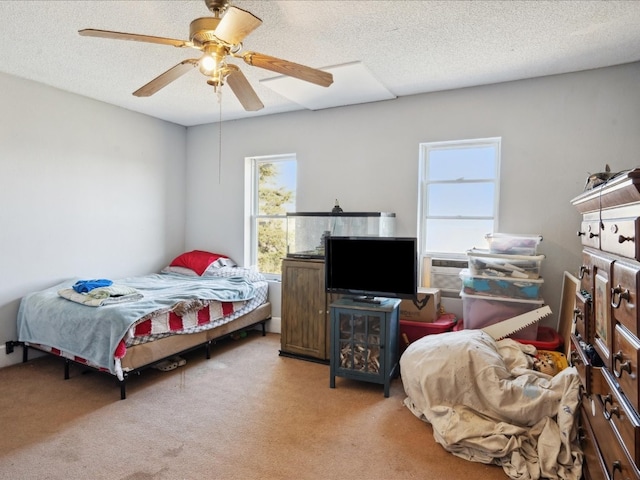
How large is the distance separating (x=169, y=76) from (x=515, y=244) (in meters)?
2.61

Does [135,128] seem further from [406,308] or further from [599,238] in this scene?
[599,238]

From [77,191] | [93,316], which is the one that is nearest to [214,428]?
[93,316]

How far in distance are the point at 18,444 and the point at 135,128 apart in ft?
10.4

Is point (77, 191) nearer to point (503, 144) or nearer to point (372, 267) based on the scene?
point (372, 267)

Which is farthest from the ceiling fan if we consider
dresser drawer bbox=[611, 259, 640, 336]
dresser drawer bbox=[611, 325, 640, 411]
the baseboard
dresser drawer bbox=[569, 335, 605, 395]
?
the baseboard

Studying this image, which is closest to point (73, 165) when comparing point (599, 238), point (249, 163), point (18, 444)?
point (249, 163)

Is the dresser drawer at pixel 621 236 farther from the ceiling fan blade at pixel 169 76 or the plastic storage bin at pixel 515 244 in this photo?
the ceiling fan blade at pixel 169 76

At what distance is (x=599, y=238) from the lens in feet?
5.07

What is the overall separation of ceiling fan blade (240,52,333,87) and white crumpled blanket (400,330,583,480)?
1771mm

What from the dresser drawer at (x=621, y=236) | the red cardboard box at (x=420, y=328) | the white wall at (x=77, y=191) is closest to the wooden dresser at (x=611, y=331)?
the dresser drawer at (x=621, y=236)

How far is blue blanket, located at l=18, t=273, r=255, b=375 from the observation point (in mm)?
2662

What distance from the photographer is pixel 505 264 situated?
2.85m

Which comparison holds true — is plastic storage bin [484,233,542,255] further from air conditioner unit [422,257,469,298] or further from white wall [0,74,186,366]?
white wall [0,74,186,366]

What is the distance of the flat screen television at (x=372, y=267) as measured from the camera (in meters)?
2.82
